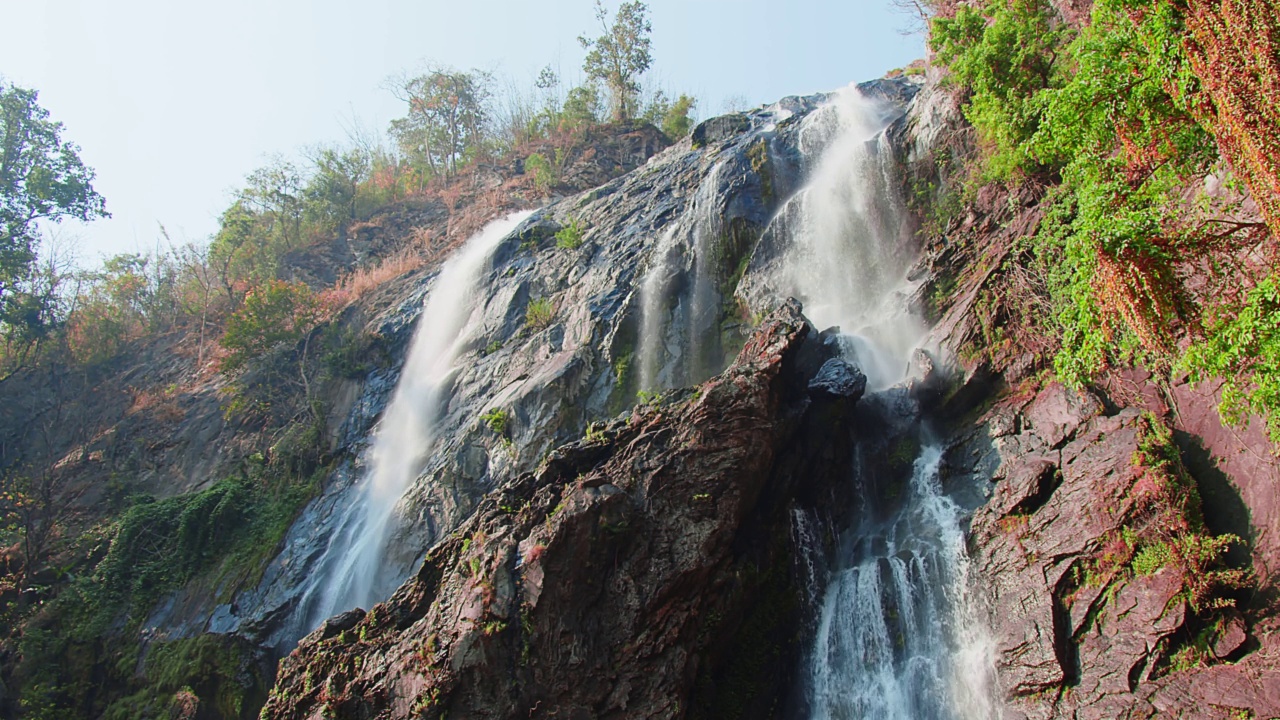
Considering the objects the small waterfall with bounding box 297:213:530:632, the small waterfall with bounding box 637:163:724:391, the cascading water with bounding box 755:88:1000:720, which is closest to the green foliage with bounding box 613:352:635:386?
the small waterfall with bounding box 637:163:724:391

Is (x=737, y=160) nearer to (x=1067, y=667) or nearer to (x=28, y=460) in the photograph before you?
(x=1067, y=667)

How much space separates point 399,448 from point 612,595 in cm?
993

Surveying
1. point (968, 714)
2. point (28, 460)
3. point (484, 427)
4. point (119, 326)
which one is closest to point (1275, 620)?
point (968, 714)

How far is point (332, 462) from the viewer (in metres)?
18.2

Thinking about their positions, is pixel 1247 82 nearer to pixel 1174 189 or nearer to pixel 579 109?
pixel 1174 189

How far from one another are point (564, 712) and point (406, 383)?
1330 cm

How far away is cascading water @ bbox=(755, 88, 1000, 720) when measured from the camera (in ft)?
29.2

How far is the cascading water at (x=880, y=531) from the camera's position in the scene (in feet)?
29.2

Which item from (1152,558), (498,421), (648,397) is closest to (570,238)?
(498,421)

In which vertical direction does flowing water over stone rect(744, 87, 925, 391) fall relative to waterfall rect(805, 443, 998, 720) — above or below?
above

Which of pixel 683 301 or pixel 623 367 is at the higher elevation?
pixel 683 301

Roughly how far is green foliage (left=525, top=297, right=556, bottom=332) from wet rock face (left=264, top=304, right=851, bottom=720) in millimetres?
7624

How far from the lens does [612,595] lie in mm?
9320

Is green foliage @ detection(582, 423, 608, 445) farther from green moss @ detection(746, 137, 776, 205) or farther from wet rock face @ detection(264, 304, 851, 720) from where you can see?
green moss @ detection(746, 137, 776, 205)
